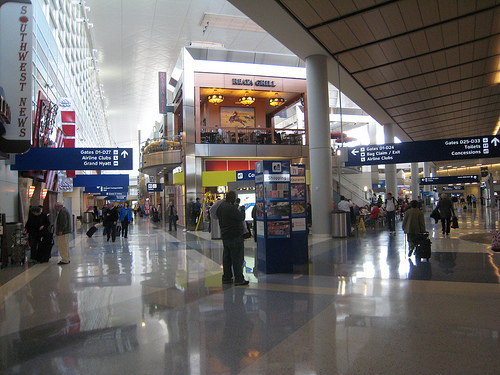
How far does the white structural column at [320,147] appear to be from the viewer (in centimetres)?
1463

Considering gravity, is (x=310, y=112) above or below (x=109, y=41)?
below

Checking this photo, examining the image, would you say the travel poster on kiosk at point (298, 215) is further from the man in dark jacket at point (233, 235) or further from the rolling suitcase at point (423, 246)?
the rolling suitcase at point (423, 246)

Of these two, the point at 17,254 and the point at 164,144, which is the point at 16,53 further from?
the point at 164,144

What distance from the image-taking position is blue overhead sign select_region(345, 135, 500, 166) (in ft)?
51.5

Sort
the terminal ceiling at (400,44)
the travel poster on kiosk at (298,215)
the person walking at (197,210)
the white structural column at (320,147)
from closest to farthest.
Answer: the travel poster on kiosk at (298,215), the terminal ceiling at (400,44), the white structural column at (320,147), the person walking at (197,210)

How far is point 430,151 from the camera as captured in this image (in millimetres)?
16266

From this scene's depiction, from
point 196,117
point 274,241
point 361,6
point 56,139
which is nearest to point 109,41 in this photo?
point 196,117

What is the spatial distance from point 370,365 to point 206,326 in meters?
2.04

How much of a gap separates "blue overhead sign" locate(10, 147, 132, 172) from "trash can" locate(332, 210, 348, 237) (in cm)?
755

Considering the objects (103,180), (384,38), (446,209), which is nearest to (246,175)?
(103,180)

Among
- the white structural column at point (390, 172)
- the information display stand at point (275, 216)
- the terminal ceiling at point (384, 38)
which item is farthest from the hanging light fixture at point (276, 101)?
the information display stand at point (275, 216)

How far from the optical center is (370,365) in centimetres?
354

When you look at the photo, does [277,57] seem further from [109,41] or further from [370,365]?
[370,365]

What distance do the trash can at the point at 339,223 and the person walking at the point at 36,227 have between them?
369 inches
